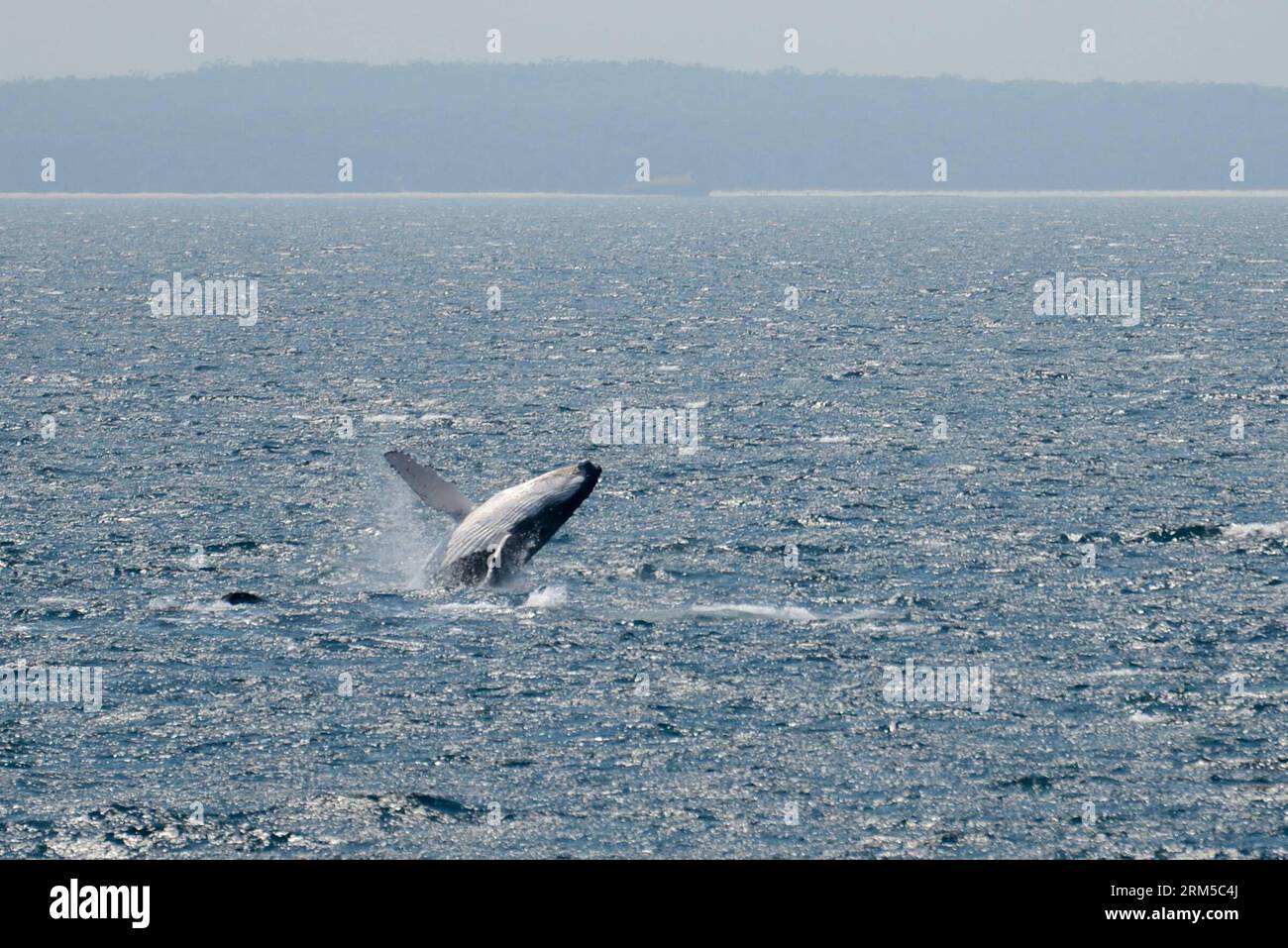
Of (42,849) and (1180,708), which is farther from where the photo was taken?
(1180,708)

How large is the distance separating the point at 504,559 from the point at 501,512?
9.50 feet

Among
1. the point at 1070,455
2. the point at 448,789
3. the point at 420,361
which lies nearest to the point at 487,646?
the point at 448,789

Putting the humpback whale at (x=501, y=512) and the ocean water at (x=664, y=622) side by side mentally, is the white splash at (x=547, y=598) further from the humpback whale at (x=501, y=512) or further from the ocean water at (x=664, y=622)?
the humpback whale at (x=501, y=512)

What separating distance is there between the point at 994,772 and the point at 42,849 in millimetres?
16839

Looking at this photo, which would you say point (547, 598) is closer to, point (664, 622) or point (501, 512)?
point (664, 622)

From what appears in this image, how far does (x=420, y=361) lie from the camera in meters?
104

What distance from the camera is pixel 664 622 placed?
140 feet

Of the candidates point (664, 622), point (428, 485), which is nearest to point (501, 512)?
point (428, 485)

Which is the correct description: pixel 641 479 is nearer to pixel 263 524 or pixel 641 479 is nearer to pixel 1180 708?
pixel 263 524

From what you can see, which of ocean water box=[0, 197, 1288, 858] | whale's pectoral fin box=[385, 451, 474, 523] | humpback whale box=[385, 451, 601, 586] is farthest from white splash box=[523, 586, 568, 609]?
whale's pectoral fin box=[385, 451, 474, 523]

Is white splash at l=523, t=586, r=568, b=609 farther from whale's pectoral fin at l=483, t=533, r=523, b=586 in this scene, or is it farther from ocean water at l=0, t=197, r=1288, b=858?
whale's pectoral fin at l=483, t=533, r=523, b=586
